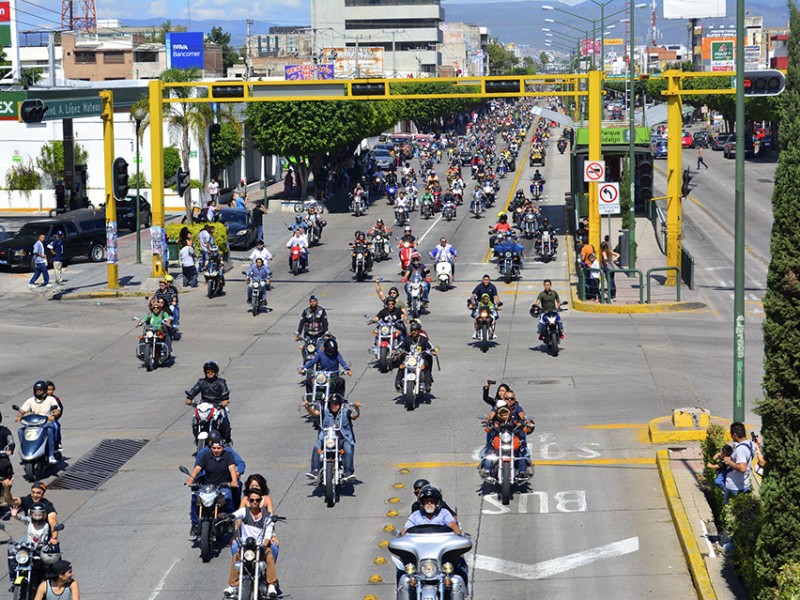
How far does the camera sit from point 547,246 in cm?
4494

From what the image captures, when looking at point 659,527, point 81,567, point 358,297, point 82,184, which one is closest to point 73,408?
point 81,567

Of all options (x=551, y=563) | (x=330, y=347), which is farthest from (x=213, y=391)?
(x=551, y=563)

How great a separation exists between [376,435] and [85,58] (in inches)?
4365

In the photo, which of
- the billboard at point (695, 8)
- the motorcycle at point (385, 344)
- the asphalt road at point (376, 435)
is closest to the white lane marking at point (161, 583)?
the asphalt road at point (376, 435)

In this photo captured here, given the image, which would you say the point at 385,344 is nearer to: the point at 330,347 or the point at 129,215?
the point at 330,347

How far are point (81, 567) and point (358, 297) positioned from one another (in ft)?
75.7

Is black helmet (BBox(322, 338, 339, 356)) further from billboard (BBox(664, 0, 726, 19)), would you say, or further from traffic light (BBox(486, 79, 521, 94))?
billboard (BBox(664, 0, 726, 19))

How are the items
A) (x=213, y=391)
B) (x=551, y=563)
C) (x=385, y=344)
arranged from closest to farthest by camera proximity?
(x=551, y=563), (x=213, y=391), (x=385, y=344)

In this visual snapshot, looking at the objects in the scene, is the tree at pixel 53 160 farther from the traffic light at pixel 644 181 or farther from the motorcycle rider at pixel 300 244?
the traffic light at pixel 644 181

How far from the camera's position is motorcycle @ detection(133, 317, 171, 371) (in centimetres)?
2678

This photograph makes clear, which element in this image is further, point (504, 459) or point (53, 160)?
point (53, 160)

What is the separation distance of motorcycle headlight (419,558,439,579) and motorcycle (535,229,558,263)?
34008 mm

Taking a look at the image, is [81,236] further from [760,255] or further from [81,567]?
[81,567]

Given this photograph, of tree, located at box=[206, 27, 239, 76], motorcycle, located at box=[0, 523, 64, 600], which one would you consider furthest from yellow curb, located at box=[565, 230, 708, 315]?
tree, located at box=[206, 27, 239, 76]
